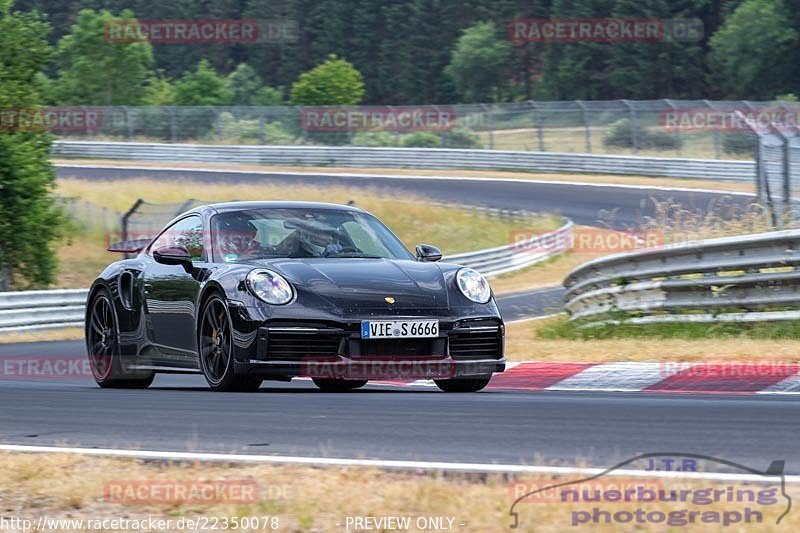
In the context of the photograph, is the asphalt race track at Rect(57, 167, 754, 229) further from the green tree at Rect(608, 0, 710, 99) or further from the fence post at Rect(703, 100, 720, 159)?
the green tree at Rect(608, 0, 710, 99)

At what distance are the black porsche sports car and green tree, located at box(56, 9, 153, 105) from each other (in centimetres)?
7016

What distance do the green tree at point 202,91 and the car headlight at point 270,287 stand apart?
226 feet

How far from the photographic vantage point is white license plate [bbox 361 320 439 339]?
7.93m

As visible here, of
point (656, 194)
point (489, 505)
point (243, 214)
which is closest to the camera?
point (489, 505)

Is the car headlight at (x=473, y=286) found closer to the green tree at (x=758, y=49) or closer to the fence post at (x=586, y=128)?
the fence post at (x=586, y=128)

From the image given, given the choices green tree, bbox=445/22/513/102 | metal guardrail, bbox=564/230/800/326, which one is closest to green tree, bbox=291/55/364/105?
green tree, bbox=445/22/513/102

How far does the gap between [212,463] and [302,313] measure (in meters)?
2.70

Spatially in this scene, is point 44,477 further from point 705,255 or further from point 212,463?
point 705,255

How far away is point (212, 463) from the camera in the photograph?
17.4 ft

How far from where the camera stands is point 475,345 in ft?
27.2

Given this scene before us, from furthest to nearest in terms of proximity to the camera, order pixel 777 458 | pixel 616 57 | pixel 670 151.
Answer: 1. pixel 616 57
2. pixel 670 151
3. pixel 777 458

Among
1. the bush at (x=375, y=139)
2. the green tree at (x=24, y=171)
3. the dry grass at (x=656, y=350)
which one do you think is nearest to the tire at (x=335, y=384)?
the dry grass at (x=656, y=350)

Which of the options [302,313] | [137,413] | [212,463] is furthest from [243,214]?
[212,463]

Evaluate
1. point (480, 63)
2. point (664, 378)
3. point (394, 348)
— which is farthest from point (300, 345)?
point (480, 63)
